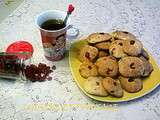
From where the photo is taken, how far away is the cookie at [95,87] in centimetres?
75

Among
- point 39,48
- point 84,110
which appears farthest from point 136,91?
point 39,48

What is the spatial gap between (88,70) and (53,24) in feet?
0.63

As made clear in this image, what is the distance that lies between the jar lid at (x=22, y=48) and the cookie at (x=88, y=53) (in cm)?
19

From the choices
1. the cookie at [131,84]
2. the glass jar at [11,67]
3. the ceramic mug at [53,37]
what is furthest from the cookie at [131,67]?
the glass jar at [11,67]

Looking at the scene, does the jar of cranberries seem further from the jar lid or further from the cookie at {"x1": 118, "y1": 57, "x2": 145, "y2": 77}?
the cookie at {"x1": 118, "y1": 57, "x2": 145, "y2": 77}

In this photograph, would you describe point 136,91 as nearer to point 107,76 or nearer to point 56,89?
point 107,76

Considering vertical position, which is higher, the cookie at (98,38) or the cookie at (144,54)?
the cookie at (98,38)

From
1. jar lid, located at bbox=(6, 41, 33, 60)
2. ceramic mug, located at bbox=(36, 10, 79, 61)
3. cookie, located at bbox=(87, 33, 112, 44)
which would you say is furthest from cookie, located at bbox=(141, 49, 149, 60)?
jar lid, located at bbox=(6, 41, 33, 60)

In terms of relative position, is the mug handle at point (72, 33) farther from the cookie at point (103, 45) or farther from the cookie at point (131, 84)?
the cookie at point (131, 84)

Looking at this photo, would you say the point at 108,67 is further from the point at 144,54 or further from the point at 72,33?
the point at 72,33

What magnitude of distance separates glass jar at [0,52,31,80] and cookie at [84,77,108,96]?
8.5 inches

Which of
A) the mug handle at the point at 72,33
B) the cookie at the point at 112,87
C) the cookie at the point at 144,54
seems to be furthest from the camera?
the mug handle at the point at 72,33

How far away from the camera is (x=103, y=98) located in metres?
0.75

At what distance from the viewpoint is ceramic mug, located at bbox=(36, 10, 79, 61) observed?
799mm
